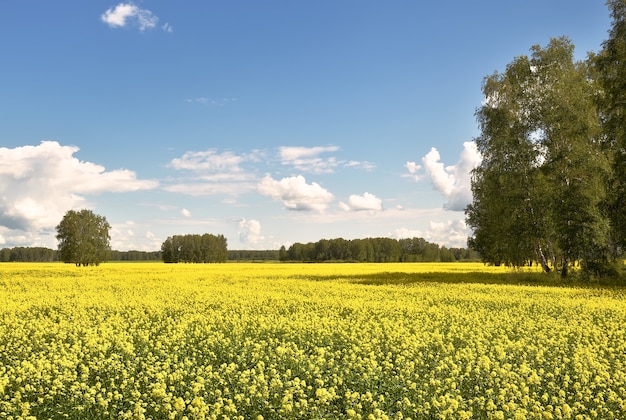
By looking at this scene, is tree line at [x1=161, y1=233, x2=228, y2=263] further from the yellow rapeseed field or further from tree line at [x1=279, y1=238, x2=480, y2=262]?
the yellow rapeseed field

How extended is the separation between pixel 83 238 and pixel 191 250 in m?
61.7

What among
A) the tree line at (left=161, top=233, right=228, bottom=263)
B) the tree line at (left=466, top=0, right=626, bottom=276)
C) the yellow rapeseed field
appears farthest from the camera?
the tree line at (left=161, top=233, right=228, bottom=263)

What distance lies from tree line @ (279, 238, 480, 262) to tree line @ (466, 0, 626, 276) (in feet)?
316

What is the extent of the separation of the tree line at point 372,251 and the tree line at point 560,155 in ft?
316

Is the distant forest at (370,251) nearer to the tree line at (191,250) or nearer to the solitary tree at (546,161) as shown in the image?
the tree line at (191,250)

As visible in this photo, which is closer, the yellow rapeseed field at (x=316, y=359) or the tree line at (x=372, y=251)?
the yellow rapeseed field at (x=316, y=359)

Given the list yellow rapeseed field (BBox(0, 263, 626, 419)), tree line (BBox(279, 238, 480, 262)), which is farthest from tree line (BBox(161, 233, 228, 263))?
yellow rapeseed field (BBox(0, 263, 626, 419))

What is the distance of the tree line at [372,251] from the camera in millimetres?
134000

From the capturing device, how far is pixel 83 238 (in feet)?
238

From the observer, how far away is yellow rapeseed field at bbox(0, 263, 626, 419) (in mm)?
7383

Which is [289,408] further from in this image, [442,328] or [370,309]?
[370,309]

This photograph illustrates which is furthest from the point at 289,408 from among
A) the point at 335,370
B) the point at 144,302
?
the point at 144,302

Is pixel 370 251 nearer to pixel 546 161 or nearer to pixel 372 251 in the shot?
pixel 372 251

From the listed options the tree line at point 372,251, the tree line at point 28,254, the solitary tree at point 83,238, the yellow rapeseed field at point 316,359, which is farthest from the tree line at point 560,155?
the tree line at point 28,254
